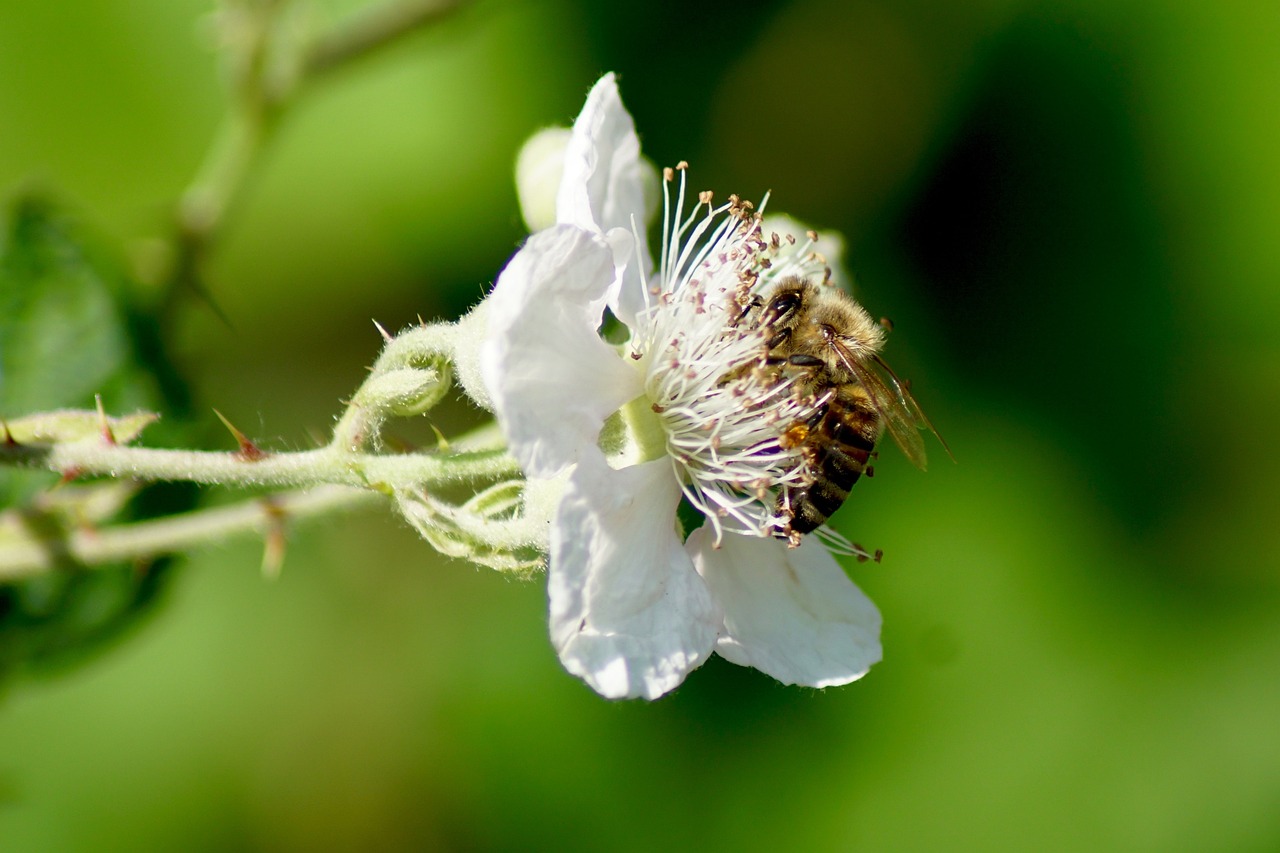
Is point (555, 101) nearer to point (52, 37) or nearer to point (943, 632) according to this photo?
point (52, 37)

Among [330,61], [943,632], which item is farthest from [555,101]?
[943,632]

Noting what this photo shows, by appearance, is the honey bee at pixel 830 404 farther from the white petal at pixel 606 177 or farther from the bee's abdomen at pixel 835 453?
the white petal at pixel 606 177

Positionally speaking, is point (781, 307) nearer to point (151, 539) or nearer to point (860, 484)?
point (151, 539)

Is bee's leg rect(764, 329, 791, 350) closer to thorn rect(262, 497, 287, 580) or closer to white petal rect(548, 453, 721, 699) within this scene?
white petal rect(548, 453, 721, 699)

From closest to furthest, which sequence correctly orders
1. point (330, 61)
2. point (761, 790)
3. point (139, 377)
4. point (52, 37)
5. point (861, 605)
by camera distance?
point (861, 605), point (139, 377), point (330, 61), point (761, 790), point (52, 37)

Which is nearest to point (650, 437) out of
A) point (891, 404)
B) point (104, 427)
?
point (891, 404)

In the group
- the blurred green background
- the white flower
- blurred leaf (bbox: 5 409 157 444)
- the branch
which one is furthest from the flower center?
the blurred green background
